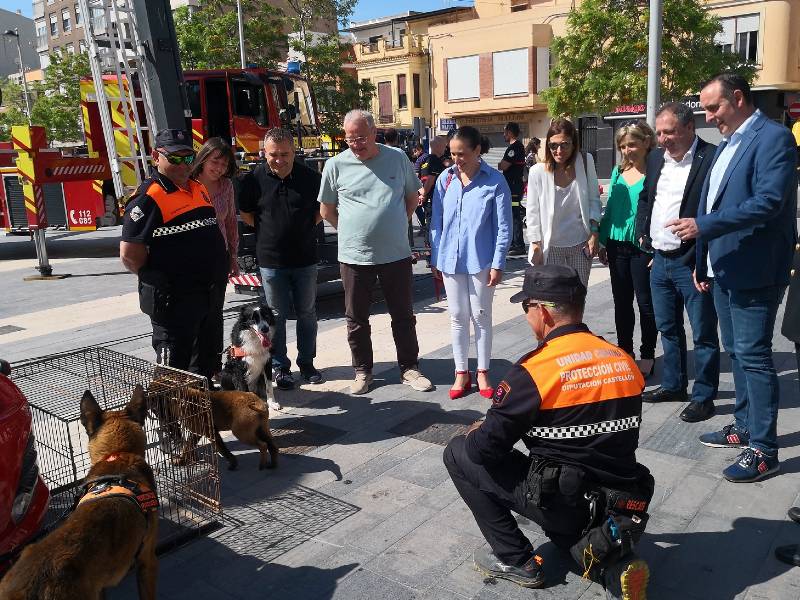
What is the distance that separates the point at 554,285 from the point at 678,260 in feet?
7.24

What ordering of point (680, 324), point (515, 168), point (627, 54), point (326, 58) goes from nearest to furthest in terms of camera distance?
point (680, 324) → point (515, 168) → point (627, 54) → point (326, 58)

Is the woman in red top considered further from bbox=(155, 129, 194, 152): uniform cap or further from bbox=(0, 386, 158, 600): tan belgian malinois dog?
bbox=(0, 386, 158, 600): tan belgian malinois dog

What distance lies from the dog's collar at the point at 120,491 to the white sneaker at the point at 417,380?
2820mm

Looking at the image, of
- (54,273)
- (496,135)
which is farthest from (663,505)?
(496,135)

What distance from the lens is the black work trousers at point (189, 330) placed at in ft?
13.2

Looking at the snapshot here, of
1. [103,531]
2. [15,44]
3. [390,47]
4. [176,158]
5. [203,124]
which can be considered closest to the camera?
[103,531]

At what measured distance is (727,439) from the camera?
408 centimetres

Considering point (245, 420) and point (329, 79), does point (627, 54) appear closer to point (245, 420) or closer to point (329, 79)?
point (329, 79)

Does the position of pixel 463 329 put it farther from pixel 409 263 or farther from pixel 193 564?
pixel 193 564

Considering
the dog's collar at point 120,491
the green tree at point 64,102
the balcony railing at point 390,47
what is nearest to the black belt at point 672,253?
the dog's collar at point 120,491

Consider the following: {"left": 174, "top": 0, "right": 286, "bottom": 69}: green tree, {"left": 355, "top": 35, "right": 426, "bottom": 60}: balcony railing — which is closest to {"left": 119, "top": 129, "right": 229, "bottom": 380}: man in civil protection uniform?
{"left": 174, "top": 0, "right": 286, "bottom": 69}: green tree

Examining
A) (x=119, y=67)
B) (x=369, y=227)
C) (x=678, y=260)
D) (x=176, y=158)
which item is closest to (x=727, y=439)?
(x=678, y=260)

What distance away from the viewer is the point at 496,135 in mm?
39656

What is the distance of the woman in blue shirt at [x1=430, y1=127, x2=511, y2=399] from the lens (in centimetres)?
489
